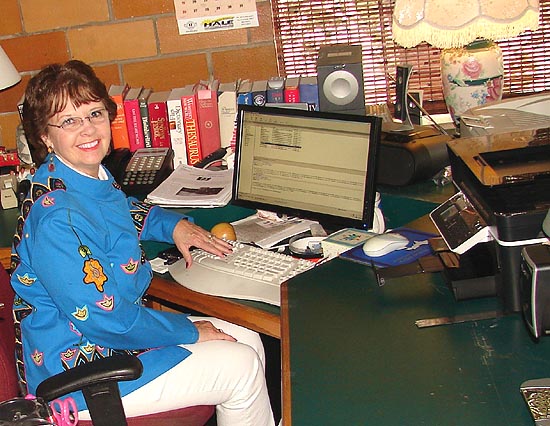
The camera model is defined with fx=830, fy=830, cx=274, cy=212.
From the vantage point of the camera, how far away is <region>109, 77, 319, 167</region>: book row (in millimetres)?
2824

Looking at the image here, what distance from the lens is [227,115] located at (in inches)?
112

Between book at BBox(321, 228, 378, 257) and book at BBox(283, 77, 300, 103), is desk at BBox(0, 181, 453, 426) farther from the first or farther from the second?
book at BBox(283, 77, 300, 103)

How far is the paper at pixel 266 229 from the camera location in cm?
229

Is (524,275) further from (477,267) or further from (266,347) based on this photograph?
(266,347)

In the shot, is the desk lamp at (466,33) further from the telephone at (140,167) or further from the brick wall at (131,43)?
the telephone at (140,167)

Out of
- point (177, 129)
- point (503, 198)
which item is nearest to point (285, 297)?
point (503, 198)

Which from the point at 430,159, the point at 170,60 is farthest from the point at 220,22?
the point at 430,159

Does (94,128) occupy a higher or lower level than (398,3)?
lower

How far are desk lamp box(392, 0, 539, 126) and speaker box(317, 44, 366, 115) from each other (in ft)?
0.54

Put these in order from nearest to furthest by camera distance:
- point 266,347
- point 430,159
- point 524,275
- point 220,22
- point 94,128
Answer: point 524,275 < point 94,128 < point 430,159 < point 266,347 < point 220,22

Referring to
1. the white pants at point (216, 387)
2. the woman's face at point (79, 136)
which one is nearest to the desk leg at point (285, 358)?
the white pants at point (216, 387)

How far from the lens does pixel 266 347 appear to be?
8.98ft

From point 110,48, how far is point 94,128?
1.24 m

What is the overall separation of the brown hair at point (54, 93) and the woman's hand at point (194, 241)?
1.49ft
